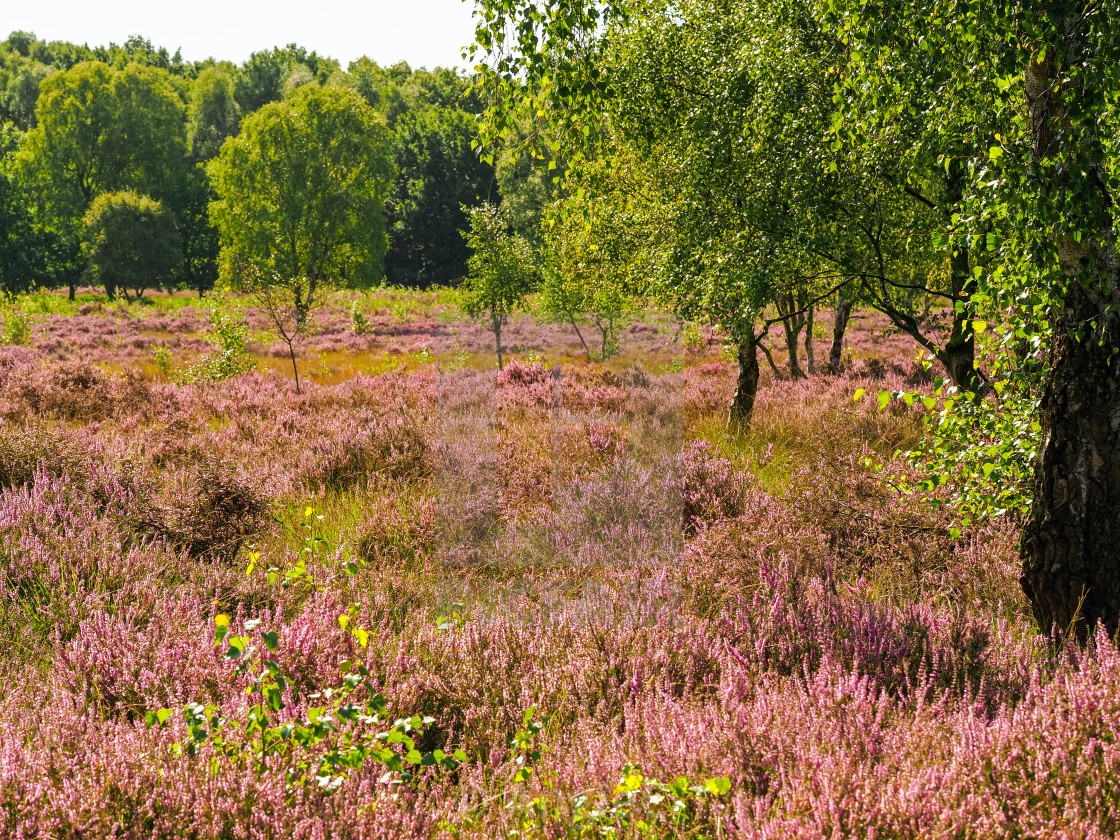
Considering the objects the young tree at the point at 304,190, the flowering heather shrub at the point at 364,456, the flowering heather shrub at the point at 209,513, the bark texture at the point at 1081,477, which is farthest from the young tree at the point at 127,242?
the bark texture at the point at 1081,477

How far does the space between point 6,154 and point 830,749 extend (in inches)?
2667

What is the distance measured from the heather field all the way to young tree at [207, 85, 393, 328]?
31.6 metres

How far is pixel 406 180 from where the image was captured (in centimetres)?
6009

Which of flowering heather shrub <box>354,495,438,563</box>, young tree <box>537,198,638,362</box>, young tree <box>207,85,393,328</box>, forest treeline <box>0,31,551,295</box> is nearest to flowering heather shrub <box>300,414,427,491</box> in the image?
flowering heather shrub <box>354,495,438,563</box>

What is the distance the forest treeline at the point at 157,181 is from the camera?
3984cm

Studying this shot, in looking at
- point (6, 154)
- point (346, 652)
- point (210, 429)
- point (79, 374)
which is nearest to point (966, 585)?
point (346, 652)

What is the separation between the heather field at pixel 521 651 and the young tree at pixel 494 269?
36.8 ft

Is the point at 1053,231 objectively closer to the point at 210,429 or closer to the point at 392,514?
the point at 392,514

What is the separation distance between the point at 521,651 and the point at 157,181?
59.3 meters

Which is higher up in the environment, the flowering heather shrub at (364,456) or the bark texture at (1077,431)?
the bark texture at (1077,431)

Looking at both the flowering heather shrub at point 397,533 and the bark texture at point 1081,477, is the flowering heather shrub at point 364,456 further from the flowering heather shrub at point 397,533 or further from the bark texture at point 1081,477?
the bark texture at point 1081,477

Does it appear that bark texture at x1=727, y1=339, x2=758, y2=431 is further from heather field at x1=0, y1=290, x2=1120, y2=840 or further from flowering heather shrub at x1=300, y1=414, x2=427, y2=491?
flowering heather shrub at x1=300, y1=414, x2=427, y2=491

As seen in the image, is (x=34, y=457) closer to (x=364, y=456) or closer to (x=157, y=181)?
(x=364, y=456)

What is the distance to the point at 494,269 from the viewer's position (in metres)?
18.1
